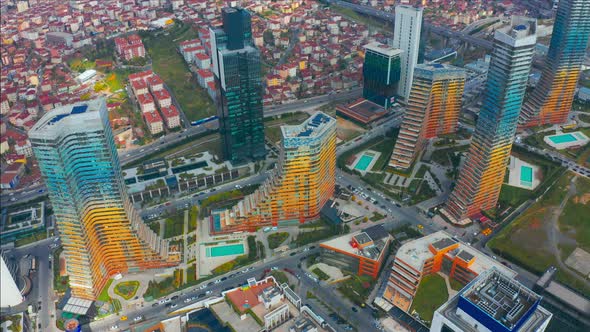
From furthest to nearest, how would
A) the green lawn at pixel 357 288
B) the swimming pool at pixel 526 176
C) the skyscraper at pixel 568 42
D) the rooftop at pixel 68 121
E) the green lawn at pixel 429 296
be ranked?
the skyscraper at pixel 568 42, the swimming pool at pixel 526 176, the green lawn at pixel 357 288, the green lawn at pixel 429 296, the rooftop at pixel 68 121

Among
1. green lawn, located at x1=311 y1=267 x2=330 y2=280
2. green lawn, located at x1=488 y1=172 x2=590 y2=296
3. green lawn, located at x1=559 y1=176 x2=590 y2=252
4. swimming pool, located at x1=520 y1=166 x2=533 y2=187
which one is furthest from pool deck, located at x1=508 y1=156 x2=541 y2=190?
green lawn, located at x1=311 y1=267 x2=330 y2=280

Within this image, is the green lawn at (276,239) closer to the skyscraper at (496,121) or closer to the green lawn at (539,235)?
the skyscraper at (496,121)

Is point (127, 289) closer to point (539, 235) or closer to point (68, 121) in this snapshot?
point (68, 121)

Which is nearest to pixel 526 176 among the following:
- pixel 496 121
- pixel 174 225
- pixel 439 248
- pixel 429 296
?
pixel 496 121

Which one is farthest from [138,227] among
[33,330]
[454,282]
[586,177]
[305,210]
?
[586,177]

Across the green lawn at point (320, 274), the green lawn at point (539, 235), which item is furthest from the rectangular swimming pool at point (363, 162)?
the green lawn at point (320, 274)
